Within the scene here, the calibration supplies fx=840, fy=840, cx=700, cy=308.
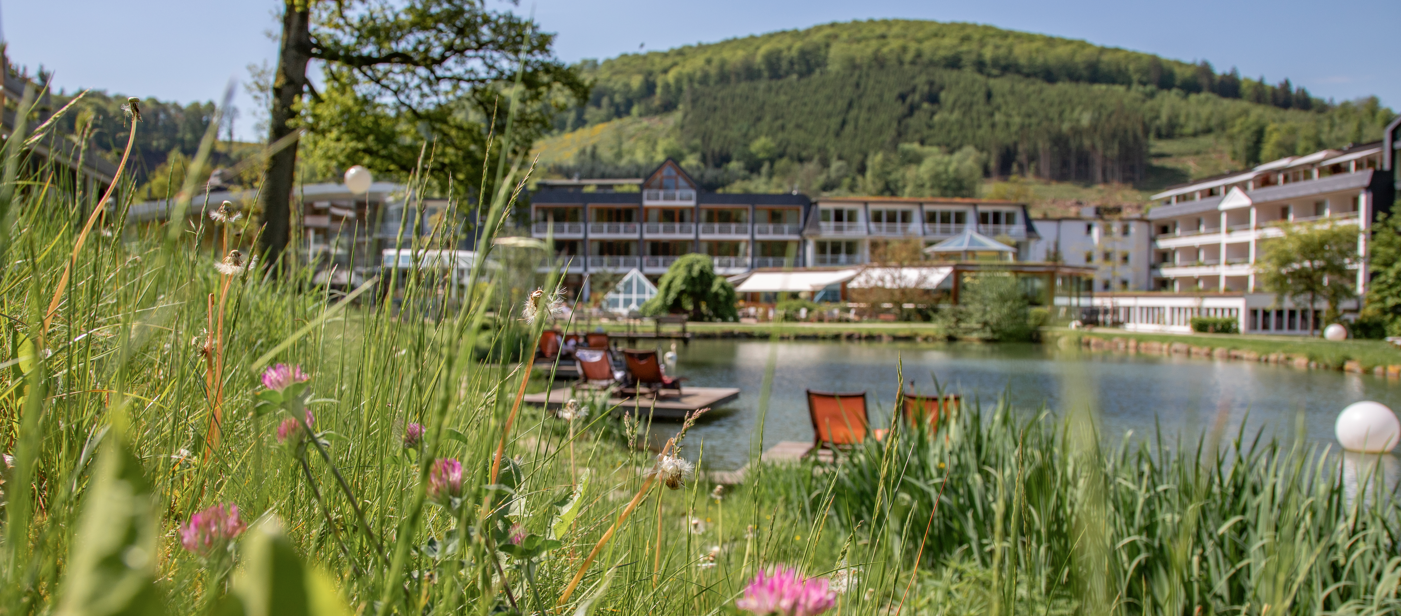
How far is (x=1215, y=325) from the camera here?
2512 centimetres

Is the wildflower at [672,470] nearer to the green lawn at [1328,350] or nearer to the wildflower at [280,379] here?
the wildflower at [280,379]

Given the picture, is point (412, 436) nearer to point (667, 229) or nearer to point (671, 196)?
point (667, 229)

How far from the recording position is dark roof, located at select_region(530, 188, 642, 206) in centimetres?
4028

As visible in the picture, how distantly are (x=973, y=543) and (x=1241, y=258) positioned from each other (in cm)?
3897

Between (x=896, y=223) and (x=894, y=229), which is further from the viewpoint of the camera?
(x=896, y=223)

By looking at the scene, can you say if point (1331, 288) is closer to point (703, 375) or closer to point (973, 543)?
point (703, 375)

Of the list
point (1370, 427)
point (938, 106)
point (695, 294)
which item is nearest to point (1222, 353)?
point (1370, 427)

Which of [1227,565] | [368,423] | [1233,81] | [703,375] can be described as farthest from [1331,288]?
[1233,81]

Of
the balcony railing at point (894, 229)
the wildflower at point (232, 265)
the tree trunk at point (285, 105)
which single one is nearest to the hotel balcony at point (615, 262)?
the balcony railing at point (894, 229)

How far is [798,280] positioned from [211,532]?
107 feet

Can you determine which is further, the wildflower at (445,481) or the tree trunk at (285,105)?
the tree trunk at (285,105)

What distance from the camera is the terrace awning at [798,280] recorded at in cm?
3004

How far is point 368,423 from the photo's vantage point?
2.35ft

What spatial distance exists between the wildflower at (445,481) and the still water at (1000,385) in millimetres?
4970
